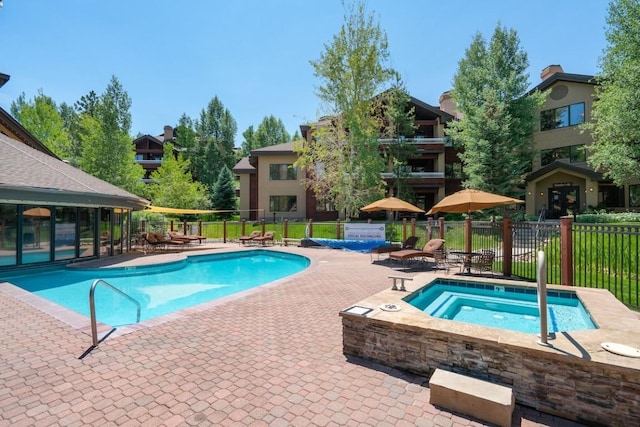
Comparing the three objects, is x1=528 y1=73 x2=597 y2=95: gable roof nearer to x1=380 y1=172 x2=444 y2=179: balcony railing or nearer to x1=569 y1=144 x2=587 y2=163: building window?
x1=569 y1=144 x2=587 y2=163: building window

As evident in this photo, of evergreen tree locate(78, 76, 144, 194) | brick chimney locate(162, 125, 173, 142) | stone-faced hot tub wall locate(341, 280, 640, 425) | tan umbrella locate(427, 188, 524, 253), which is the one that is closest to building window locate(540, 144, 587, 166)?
tan umbrella locate(427, 188, 524, 253)

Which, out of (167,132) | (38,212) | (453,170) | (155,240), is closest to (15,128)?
(38,212)

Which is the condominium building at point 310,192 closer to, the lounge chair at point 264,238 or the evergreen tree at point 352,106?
the evergreen tree at point 352,106

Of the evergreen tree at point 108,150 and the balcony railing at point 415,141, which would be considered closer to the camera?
the balcony railing at point 415,141

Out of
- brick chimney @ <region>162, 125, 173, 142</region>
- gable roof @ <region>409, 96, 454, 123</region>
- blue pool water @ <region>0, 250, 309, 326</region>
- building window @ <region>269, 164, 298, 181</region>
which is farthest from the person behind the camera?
brick chimney @ <region>162, 125, 173, 142</region>

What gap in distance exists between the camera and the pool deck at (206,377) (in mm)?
2857

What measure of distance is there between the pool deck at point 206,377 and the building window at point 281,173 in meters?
24.7

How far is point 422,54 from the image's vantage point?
69.0ft

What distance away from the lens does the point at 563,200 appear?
23.8m

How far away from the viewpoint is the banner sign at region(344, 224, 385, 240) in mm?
16852

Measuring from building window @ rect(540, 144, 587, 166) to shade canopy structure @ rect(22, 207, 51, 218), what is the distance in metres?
31.6

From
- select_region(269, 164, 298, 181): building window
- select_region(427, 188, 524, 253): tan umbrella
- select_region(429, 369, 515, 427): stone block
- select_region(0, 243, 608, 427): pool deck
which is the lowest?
select_region(0, 243, 608, 427): pool deck

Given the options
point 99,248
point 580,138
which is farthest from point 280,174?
point 580,138

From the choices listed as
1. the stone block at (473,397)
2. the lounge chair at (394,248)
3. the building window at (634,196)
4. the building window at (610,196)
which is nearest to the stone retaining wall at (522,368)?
the stone block at (473,397)
